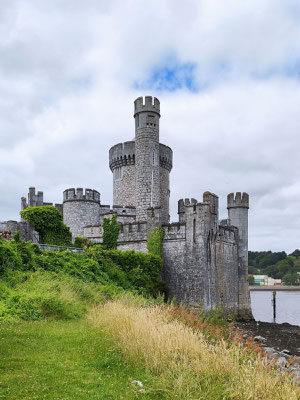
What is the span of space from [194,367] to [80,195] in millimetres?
30264

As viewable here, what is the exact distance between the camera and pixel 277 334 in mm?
25266

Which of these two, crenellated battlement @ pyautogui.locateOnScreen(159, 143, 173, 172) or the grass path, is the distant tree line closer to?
crenellated battlement @ pyautogui.locateOnScreen(159, 143, 173, 172)

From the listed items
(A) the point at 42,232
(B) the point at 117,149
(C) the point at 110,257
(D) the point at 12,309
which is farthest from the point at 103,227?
(D) the point at 12,309

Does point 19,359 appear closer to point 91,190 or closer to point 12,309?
point 12,309

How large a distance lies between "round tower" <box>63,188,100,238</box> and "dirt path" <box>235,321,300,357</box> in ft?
52.9

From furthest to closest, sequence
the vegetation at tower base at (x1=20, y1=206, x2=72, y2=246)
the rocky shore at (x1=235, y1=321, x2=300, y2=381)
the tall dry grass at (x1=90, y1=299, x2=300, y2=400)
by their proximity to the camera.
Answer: the vegetation at tower base at (x1=20, y1=206, x2=72, y2=246) → the rocky shore at (x1=235, y1=321, x2=300, y2=381) → the tall dry grass at (x1=90, y1=299, x2=300, y2=400)

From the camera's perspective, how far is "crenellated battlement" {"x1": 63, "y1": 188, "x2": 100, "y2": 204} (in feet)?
118

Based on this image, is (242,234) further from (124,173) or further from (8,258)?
(8,258)

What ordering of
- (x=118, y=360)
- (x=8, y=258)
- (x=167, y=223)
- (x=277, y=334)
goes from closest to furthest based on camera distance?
1. (x=118, y=360)
2. (x=8, y=258)
3. (x=277, y=334)
4. (x=167, y=223)

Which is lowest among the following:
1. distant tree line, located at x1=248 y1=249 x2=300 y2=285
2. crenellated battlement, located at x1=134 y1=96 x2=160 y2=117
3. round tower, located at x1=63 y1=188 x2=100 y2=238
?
distant tree line, located at x1=248 y1=249 x2=300 y2=285

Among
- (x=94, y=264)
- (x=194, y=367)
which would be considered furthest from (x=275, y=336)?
(x=194, y=367)

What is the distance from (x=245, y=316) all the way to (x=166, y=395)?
2586cm

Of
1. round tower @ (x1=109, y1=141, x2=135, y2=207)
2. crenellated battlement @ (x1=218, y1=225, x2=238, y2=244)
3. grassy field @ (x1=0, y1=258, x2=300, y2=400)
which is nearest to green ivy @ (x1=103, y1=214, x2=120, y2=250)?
crenellated battlement @ (x1=218, y1=225, x2=238, y2=244)

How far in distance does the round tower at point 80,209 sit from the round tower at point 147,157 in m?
4.14
